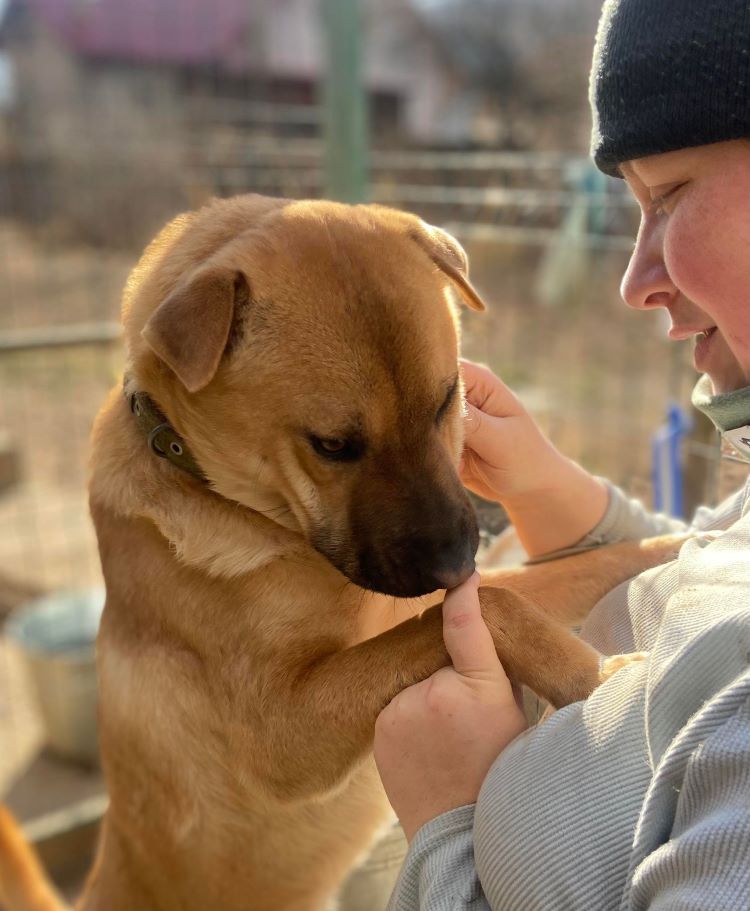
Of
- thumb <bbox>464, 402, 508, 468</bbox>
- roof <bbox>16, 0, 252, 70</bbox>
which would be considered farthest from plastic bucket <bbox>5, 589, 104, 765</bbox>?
roof <bbox>16, 0, 252, 70</bbox>

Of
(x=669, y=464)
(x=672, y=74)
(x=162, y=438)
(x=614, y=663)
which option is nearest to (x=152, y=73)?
(x=669, y=464)

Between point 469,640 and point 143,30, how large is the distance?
6.82 m

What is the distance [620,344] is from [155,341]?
8390 millimetres

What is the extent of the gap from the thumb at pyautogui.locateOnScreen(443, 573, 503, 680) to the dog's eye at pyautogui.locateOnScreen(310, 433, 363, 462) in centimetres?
39

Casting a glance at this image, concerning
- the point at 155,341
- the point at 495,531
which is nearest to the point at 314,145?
the point at 495,531

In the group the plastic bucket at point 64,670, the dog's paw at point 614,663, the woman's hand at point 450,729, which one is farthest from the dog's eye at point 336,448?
the plastic bucket at point 64,670

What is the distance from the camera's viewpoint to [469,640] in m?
1.59

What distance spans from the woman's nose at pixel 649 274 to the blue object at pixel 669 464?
1.22m

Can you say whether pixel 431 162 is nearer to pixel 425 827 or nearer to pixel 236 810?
pixel 236 810

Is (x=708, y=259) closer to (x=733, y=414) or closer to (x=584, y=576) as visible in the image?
(x=733, y=414)

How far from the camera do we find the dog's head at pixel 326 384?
5.99 ft

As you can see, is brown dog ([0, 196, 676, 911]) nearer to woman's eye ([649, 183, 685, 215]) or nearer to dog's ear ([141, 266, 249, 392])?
dog's ear ([141, 266, 249, 392])

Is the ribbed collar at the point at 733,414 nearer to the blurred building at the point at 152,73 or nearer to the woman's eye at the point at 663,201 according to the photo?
the woman's eye at the point at 663,201

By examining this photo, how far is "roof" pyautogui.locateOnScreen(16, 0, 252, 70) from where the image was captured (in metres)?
6.78
